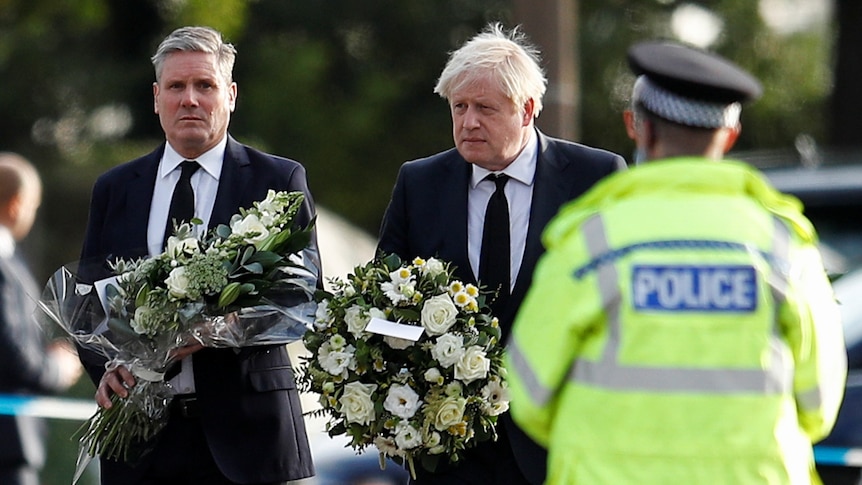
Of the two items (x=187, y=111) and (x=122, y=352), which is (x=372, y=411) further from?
(x=187, y=111)

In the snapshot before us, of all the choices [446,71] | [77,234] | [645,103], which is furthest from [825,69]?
[645,103]

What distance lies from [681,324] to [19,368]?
4.81 m

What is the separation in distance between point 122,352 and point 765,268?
7.42 ft

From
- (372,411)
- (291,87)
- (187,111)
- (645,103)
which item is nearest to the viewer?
(645,103)

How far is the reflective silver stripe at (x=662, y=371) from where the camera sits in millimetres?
3211

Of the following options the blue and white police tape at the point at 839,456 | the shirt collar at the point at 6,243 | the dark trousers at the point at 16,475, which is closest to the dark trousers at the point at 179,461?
the blue and white police tape at the point at 839,456

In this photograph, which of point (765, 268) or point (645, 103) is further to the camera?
point (645, 103)

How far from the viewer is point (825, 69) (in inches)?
747

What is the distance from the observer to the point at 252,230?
15.3 feet

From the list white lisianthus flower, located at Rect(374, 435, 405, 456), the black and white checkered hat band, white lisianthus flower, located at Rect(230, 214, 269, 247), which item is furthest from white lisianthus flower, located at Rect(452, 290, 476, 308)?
the black and white checkered hat band

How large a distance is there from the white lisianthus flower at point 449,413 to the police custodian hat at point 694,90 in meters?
1.45

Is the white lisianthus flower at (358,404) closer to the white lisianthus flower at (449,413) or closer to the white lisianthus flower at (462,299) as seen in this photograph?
the white lisianthus flower at (449,413)

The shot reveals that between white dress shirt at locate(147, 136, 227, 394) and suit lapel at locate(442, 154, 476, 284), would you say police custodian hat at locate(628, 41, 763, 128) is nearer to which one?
suit lapel at locate(442, 154, 476, 284)

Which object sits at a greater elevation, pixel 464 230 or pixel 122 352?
pixel 464 230
